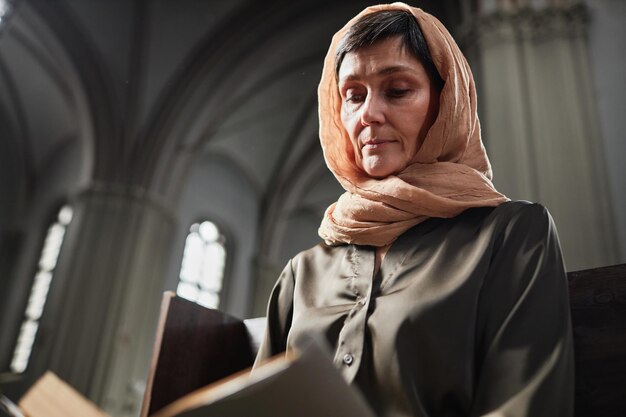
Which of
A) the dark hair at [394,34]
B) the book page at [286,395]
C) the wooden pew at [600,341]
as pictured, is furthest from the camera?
the dark hair at [394,34]

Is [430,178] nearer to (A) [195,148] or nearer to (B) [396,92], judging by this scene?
(B) [396,92]

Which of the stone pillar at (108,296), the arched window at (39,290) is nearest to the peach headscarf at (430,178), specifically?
the stone pillar at (108,296)

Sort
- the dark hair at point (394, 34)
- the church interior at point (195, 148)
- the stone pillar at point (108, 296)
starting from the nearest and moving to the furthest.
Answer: the dark hair at point (394, 34) → the church interior at point (195, 148) → the stone pillar at point (108, 296)

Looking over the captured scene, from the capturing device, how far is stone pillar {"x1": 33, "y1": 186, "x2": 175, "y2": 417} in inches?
330

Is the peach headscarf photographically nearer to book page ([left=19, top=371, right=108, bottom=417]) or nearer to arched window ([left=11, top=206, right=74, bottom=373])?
book page ([left=19, top=371, right=108, bottom=417])

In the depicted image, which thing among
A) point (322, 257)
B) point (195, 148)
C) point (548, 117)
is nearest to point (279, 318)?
point (322, 257)

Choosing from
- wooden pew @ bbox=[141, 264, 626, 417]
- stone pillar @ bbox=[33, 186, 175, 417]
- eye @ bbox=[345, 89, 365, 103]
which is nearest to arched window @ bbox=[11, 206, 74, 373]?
stone pillar @ bbox=[33, 186, 175, 417]

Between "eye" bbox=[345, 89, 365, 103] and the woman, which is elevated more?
"eye" bbox=[345, 89, 365, 103]

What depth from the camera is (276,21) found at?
9.34 metres

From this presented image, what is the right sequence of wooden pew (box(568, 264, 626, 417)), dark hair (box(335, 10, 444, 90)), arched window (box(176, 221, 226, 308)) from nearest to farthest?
wooden pew (box(568, 264, 626, 417)) < dark hair (box(335, 10, 444, 90)) < arched window (box(176, 221, 226, 308))

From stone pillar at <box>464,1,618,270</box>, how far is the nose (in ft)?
12.8

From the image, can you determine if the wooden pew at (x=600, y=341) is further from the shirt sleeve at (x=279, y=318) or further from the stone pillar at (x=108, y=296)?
the stone pillar at (x=108, y=296)

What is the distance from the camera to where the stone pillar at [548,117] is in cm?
488

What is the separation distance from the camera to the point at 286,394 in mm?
787
